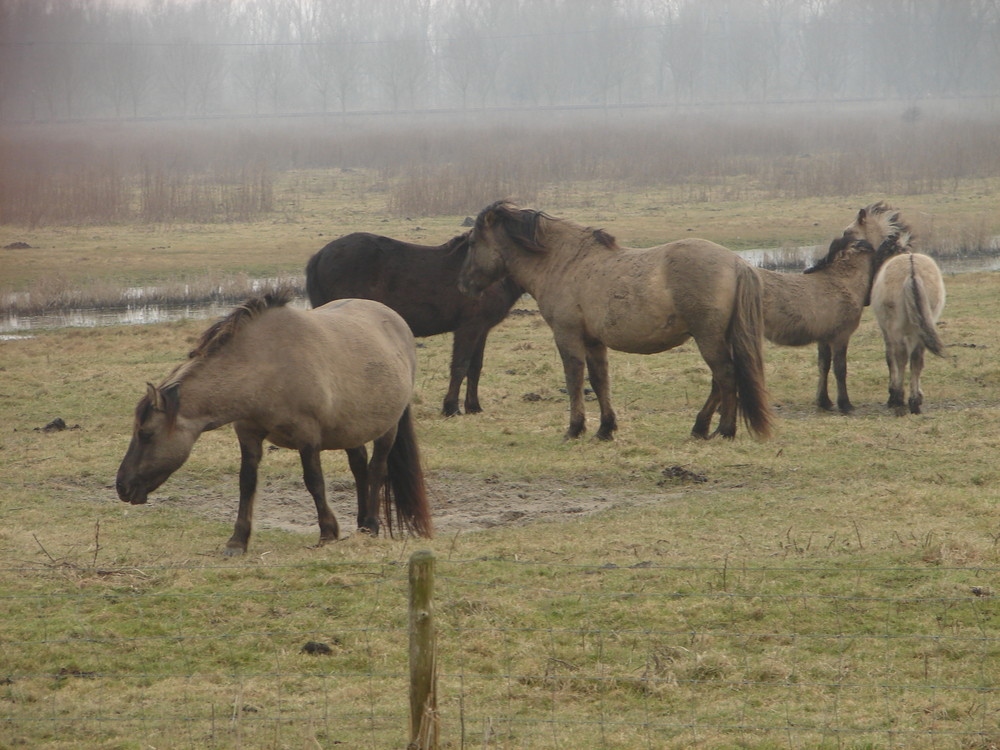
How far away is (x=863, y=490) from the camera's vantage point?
8383 millimetres

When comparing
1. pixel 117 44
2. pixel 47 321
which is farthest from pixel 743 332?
pixel 117 44

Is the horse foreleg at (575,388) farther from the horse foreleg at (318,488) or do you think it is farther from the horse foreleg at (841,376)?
the horse foreleg at (318,488)

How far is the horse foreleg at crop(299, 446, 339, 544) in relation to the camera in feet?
23.4

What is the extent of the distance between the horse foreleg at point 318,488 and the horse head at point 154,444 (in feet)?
2.41

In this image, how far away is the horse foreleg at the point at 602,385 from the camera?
10.6m

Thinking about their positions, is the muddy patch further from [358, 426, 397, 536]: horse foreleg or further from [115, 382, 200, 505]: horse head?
[115, 382, 200, 505]: horse head

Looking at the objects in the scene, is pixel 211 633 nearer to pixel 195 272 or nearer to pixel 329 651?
pixel 329 651

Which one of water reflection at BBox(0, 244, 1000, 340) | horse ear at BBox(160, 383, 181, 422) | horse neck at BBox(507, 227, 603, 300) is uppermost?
horse neck at BBox(507, 227, 603, 300)

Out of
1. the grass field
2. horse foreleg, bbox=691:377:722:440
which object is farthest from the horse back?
horse foreleg, bbox=691:377:722:440

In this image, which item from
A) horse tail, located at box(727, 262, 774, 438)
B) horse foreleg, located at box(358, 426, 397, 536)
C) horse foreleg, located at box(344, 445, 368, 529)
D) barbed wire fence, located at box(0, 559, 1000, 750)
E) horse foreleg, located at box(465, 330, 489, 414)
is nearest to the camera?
barbed wire fence, located at box(0, 559, 1000, 750)

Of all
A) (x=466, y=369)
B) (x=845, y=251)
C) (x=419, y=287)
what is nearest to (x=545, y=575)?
(x=466, y=369)

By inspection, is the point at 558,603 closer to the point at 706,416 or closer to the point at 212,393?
the point at 212,393

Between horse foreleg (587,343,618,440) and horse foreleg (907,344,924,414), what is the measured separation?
3.16 m

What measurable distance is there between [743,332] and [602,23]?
104 metres
